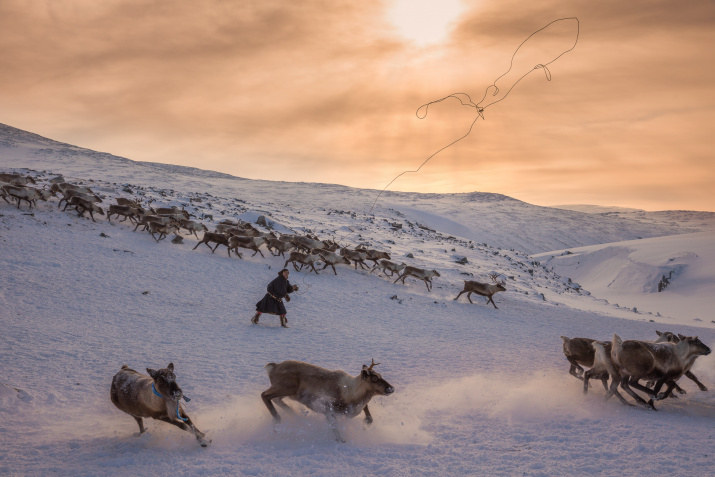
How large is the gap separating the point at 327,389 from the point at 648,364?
5873 mm

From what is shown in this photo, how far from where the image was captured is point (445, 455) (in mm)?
5699

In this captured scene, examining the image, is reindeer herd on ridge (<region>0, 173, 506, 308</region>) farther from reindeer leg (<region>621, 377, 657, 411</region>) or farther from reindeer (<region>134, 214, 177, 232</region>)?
reindeer leg (<region>621, 377, 657, 411</region>)

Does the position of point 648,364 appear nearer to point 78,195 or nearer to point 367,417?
point 367,417

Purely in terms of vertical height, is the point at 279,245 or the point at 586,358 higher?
the point at 279,245

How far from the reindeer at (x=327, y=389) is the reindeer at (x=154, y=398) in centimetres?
125

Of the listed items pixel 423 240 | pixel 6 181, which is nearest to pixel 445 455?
pixel 6 181

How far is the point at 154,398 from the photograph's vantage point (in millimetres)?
5465

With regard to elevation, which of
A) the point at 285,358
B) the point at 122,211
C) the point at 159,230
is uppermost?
the point at 122,211

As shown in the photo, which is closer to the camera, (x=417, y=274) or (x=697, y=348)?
(x=697, y=348)

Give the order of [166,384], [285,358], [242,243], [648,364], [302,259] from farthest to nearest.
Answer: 1. [242,243]
2. [302,259]
3. [285,358]
4. [648,364]
5. [166,384]

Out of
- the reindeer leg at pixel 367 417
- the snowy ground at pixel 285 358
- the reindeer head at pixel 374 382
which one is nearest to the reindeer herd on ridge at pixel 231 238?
the snowy ground at pixel 285 358

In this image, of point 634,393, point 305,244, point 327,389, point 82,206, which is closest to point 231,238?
point 305,244

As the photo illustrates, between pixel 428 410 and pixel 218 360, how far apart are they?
460cm

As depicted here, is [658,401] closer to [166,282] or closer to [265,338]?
[265,338]
